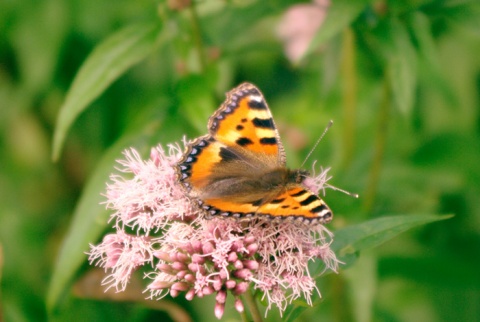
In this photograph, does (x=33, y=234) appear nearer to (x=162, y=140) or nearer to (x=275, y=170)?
(x=162, y=140)

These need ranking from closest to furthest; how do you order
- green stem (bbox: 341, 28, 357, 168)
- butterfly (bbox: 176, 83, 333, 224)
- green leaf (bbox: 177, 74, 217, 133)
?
1. butterfly (bbox: 176, 83, 333, 224)
2. green leaf (bbox: 177, 74, 217, 133)
3. green stem (bbox: 341, 28, 357, 168)

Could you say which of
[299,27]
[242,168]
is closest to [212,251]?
[242,168]

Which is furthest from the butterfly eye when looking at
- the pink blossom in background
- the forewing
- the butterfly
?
the pink blossom in background

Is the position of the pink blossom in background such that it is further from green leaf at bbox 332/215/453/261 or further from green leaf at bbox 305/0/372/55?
green leaf at bbox 332/215/453/261

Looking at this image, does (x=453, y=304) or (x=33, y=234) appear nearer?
(x=453, y=304)

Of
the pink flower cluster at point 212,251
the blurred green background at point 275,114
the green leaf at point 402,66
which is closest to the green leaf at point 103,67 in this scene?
the blurred green background at point 275,114

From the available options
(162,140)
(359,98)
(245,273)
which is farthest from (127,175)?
(359,98)
